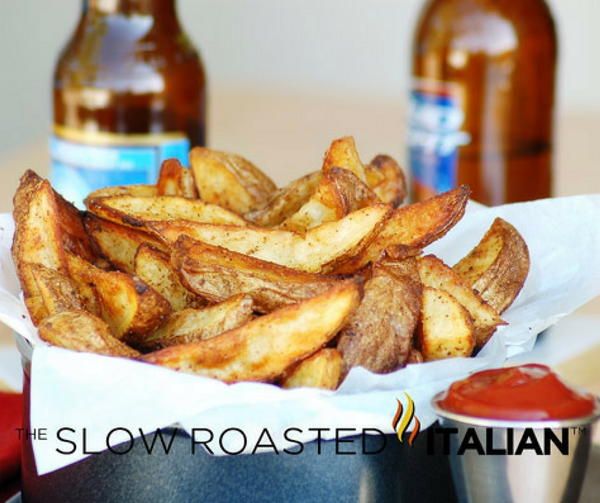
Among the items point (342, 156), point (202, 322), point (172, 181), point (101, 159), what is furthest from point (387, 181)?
point (101, 159)

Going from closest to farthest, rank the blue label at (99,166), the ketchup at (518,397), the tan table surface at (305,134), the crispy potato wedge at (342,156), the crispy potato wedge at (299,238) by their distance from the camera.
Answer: the ketchup at (518,397) → the crispy potato wedge at (299,238) → the crispy potato wedge at (342,156) → the blue label at (99,166) → the tan table surface at (305,134)

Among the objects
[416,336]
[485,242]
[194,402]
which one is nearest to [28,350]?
[194,402]

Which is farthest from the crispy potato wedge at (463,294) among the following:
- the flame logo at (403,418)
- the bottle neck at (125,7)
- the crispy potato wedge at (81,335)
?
the bottle neck at (125,7)

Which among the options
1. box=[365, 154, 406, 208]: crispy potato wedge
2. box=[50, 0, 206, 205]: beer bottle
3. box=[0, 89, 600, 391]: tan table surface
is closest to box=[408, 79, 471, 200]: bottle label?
box=[0, 89, 600, 391]: tan table surface

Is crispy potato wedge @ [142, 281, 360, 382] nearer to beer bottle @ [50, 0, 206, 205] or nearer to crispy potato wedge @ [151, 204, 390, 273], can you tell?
crispy potato wedge @ [151, 204, 390, 273]

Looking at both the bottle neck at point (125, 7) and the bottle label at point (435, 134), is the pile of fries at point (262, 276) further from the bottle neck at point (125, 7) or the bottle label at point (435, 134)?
the bottle label at point (435, 134)

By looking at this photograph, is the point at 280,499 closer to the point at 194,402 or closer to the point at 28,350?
the point at 194,402
